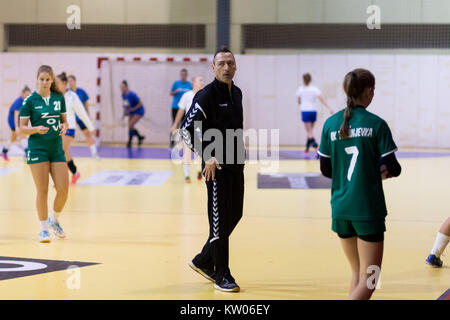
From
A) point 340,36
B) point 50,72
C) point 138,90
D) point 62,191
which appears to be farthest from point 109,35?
point 62,191

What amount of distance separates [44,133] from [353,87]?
14.4 feet

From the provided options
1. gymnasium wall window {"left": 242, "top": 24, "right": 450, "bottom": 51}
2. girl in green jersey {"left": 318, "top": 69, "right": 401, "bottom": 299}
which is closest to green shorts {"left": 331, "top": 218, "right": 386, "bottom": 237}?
girl in green jersey {"left": 318, "top": 69, "right": 401, "bottom": 299}

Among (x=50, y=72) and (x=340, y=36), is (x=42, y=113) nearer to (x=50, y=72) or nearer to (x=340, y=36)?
(x=50, y=72)

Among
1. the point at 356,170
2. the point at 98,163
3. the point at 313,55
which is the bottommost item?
the point at 98,163

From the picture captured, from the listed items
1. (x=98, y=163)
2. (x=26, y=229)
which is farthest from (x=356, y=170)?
(x=98, y=163)

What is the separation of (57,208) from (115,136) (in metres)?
14.4

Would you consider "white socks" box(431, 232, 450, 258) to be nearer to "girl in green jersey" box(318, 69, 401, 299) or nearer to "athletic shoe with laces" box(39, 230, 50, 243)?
"girl in green jersey" box(318, 69, 401, 299)

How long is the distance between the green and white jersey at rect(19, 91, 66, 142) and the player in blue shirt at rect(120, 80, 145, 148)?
13381 mm

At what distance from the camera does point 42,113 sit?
7.94 metres

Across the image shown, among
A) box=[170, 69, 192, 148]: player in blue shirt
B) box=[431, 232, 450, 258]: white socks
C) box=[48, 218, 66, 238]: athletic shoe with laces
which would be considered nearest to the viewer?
box=[431, 232, 450, 258]: white socks

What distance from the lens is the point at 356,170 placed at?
4633 mm

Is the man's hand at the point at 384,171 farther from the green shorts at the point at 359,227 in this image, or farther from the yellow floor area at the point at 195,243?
the yellow floor area at the point at 195,243

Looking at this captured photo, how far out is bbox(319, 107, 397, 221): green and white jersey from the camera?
457 cm

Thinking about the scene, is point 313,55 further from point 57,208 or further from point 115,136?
point 57,208
